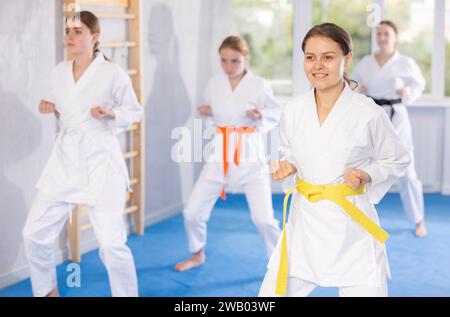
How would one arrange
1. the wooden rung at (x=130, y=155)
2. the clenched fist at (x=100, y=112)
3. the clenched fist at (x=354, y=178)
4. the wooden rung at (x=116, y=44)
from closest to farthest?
the clenched fist at (x=354, y=178) → the clenched fist at (x=100, y=112) → the wooden rung at (x=116, y=44) → the wooden rung at (x=130, y=155)

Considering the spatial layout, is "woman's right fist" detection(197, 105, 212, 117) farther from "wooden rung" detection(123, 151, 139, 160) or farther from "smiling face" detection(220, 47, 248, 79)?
"wooden rung" detection(123, 151, 139, 160)

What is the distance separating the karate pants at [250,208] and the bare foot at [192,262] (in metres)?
0.05

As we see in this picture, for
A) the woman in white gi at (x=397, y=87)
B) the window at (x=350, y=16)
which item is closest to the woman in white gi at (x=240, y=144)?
the woman in white gi at (x=397, y=87)

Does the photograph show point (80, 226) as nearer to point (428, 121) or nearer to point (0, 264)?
point (0, 264)

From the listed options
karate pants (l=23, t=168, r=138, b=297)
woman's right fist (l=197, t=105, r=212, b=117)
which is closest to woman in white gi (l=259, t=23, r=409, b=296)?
karate pants (l=23, t=168, r=138, b=297)

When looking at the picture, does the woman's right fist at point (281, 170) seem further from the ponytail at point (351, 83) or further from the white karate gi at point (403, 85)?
the white karate gi at point (403, 85)

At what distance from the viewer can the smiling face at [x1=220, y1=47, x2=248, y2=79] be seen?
3.79 m

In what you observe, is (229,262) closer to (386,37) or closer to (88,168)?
(88,168)

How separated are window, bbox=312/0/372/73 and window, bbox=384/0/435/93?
205 mm

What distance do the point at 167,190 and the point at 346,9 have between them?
1.69 metres

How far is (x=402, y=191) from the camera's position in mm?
4754

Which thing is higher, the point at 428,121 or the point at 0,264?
the point at 428,121

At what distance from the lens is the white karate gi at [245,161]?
3.84m

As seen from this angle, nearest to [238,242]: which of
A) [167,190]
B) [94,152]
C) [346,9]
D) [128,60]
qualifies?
[167,190]
